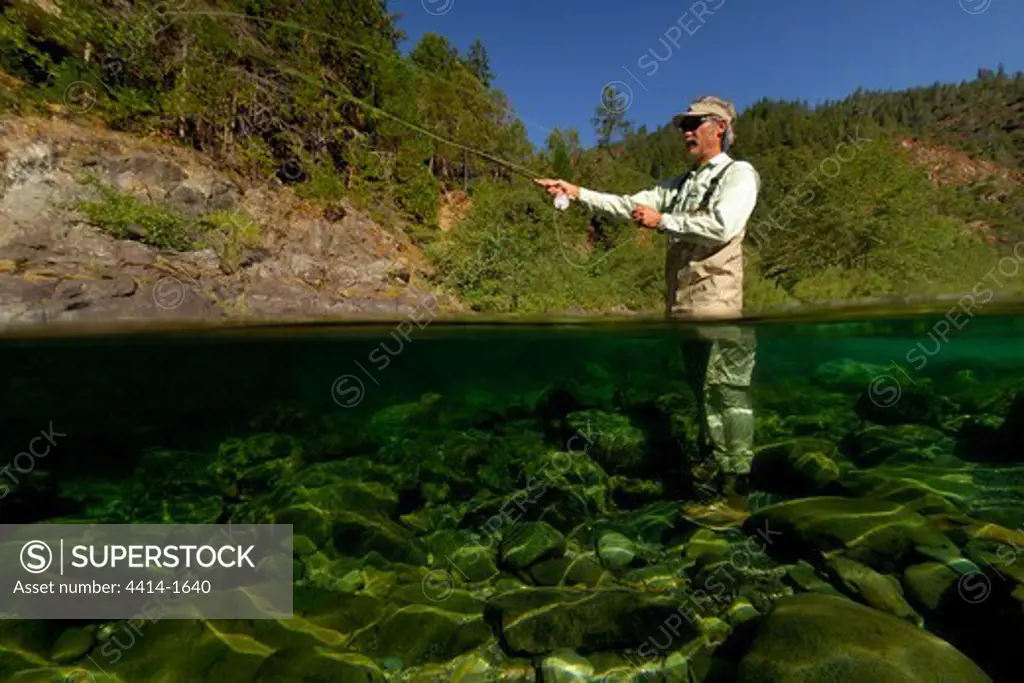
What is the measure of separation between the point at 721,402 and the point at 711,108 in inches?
95.5

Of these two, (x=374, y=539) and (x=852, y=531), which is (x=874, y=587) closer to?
(x=852, y=531)

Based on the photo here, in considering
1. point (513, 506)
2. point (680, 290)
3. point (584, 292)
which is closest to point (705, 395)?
point (680, 290)

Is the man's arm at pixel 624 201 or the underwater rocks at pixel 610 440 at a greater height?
the man's arm at pixel 624 201

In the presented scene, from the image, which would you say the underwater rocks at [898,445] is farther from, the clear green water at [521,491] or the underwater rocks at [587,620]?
the underwater rocks at [587,620]

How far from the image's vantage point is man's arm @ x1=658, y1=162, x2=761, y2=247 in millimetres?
3820

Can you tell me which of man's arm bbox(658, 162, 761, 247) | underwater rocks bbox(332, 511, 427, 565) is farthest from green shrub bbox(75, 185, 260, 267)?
man's arm bbox(658, 162, 761, 247)

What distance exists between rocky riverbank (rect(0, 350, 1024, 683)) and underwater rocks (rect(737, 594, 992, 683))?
0.04 feet

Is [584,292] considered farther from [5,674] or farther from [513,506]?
[5,674]

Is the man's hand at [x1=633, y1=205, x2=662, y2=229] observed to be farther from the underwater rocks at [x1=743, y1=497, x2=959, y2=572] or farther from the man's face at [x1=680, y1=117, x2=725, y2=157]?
the underwater rocks at [x1=743, y1=497, x2=959, y2=572]

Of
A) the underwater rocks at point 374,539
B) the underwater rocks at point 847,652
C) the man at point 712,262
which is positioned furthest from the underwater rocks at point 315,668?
the man at point 712,262

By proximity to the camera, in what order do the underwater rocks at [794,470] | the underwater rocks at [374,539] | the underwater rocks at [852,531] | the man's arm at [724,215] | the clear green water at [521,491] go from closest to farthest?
1. the clear green water at [521,491]
2. the underwater rocks at [852,531]
3. the man's arm at [724,215]
4. the underwater rocks at [374,539]
5. the underwater rocks at [794,470]

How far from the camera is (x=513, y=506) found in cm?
489

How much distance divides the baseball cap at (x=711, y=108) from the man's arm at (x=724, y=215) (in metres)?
0.52

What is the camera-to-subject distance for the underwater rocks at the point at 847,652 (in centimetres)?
231
